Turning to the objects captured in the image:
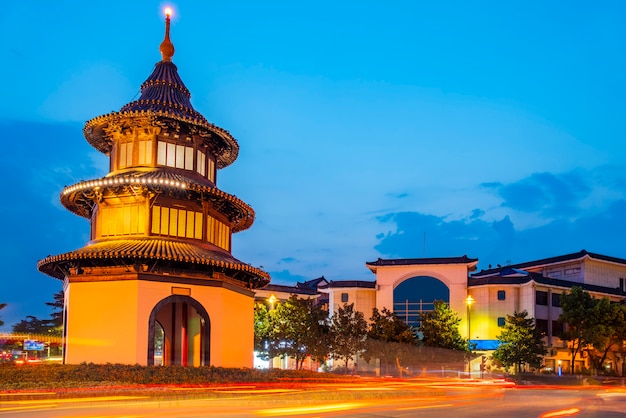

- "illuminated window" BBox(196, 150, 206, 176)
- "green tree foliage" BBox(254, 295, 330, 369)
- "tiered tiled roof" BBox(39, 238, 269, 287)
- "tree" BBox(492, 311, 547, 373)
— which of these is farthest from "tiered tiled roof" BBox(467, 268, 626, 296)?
"illuminated window" BBox(196, 150, 206, 176)

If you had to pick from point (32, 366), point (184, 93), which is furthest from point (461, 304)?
point (32, 366)

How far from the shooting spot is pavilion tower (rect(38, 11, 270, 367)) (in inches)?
1188

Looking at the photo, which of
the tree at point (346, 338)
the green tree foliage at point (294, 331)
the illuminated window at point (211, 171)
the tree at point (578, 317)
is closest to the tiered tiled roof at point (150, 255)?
the illuminated window at point (211, 171)

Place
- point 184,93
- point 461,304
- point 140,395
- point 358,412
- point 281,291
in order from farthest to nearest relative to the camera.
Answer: point 281,291 < point 461,304 < point 184,93 < point 140,395 < point 358,412

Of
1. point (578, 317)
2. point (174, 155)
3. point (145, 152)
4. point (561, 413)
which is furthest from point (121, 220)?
point (578, 317)

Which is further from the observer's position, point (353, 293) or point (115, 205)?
point (353, 293)

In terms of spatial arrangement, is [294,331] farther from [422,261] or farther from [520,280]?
[520,280]

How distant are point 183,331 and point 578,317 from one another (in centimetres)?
4058

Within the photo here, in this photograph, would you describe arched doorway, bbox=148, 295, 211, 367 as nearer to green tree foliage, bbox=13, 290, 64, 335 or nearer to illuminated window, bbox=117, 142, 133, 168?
illuminated window, bbox=117, 142, 133, 168

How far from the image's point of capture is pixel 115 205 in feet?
107

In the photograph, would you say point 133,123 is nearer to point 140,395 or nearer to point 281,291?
point 140,395

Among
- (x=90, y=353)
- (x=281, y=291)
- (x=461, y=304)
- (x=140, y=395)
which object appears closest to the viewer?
(x=140, y=395)

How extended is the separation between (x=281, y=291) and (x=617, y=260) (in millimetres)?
37022

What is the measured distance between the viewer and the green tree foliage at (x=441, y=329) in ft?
181
